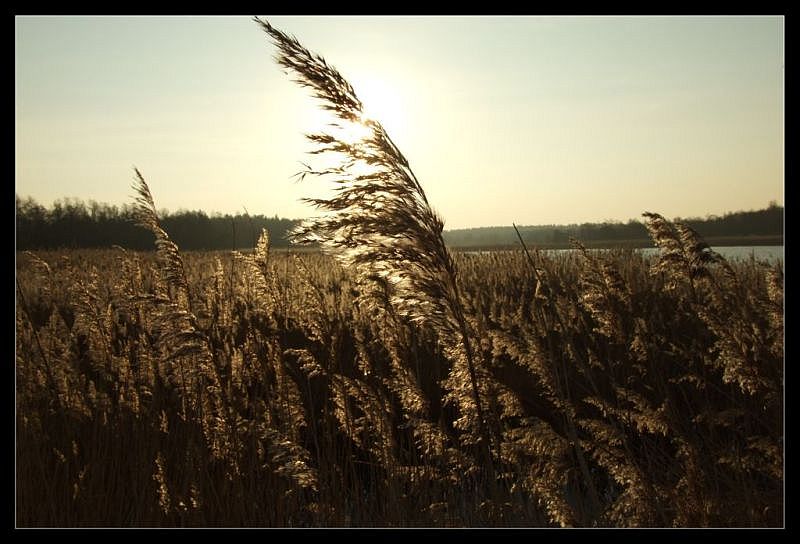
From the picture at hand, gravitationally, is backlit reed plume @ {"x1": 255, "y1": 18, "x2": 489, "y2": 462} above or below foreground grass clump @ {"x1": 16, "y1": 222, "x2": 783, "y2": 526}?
above

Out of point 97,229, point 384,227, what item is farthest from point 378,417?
point 97,229

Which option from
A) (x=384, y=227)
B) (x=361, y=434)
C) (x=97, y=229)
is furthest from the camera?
(x=97, y=229)

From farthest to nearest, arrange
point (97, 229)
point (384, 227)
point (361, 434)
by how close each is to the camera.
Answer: point (97, 229)
point (361, 434)
point (384, 227)

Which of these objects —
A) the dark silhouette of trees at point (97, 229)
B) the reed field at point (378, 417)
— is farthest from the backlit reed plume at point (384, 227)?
the dark silhouette of trees at point (97, 229)

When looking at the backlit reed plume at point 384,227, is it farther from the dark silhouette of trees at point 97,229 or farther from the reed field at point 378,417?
the dark silhouette of trees at point 97,229

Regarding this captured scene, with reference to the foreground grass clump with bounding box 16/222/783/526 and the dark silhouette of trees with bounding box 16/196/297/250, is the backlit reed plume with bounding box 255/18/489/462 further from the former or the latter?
the dark silhouette of trees with bounding box 16/196/297/250

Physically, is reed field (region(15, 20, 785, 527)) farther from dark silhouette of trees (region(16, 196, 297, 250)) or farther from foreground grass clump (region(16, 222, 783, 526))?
dark silhouette of trees (region(16, 196, 297, 250))

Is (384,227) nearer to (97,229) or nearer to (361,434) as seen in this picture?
(361,434)

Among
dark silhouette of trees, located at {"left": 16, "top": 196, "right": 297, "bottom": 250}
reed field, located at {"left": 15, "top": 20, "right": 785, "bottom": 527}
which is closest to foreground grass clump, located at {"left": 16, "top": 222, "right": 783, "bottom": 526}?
reed field, located at {"left": 15, "top": 20, "right": 785, "bottom": 527}

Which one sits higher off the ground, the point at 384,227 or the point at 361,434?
the point at 384,227

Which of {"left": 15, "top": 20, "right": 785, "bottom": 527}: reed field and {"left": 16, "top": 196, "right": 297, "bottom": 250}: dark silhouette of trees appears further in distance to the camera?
{"left": 16, "top": 196, "right": 297, "bottom": 250}: dark silhouette of trees
